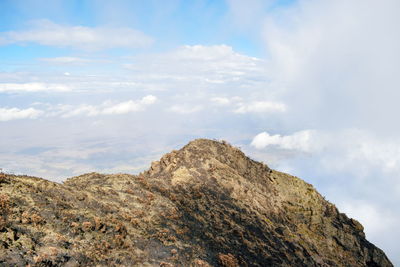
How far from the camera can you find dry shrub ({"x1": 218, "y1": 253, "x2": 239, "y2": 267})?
73.7 feet

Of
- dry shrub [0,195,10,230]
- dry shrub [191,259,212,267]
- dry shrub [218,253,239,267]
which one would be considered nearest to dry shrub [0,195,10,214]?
dry shrub [0,195,10,230]

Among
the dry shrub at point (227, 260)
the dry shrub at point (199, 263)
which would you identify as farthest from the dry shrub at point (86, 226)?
the dry shrub at point (227, 260)

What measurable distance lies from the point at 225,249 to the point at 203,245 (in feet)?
7.47

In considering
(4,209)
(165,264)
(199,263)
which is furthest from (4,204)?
(199,263)

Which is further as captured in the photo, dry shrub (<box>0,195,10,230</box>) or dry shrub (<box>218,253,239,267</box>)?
dry shrub (<box>218,253,239,267</box>)

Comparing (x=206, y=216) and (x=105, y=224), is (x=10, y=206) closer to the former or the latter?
(x=105, y=224)

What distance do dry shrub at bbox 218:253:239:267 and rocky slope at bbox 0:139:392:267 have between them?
89mm

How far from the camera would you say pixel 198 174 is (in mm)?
36375

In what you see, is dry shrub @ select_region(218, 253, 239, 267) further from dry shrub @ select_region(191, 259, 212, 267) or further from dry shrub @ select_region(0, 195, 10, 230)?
dry shrub @ select_region(0, 195, 10, 230)

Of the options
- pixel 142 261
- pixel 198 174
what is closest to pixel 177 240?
pixel 142 261

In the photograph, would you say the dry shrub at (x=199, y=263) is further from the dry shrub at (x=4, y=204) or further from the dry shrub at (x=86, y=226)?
the dry shrub at (x=4, y=204)

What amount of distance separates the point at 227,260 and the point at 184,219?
221 inches

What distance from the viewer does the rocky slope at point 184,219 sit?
17.6 metres

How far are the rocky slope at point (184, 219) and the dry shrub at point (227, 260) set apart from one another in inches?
3.5
